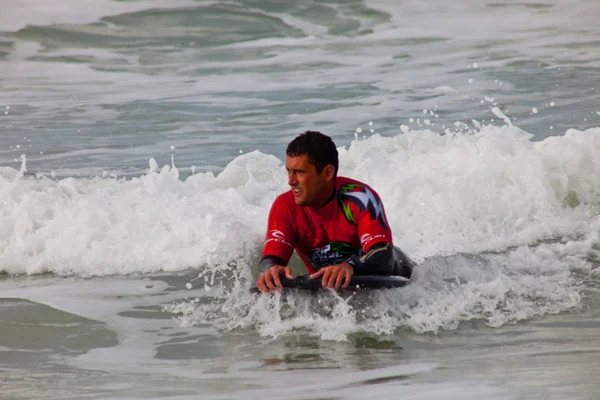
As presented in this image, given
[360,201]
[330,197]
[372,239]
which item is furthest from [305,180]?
[372,239]

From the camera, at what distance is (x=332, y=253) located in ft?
17.3

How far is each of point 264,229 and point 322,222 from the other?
1.76 m

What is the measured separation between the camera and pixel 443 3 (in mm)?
23078

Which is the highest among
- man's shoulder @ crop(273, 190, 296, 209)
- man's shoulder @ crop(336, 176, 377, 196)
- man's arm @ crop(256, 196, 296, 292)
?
man's shoulder @ crop(336, 176, 377, 196)

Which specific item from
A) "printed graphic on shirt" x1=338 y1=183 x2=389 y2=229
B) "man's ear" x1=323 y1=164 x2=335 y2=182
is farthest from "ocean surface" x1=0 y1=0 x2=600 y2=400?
"man's ear" x1=323 y1=164 x2=335 y2=182

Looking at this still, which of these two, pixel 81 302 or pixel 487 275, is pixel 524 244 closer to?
pixel 487 275

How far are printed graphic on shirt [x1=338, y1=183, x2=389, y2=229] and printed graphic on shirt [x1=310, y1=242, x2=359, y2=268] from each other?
0.18 metres

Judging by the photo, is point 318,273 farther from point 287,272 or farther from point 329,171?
point 329,171

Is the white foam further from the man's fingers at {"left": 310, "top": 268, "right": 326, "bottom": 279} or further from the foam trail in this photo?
the man's fingers at {"left": 310, "top": 268, "right": 326, "bottom": 279}

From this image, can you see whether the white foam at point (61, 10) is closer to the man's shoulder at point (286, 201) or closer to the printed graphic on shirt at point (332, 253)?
the man's shoulder at point (286, 201)

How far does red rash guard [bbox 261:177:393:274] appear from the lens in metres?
5.08

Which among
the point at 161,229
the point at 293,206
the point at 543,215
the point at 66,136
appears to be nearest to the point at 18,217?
the point at 161,229

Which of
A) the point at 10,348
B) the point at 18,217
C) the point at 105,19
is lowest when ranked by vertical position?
the point at 10,348

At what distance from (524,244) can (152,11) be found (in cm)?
1681
